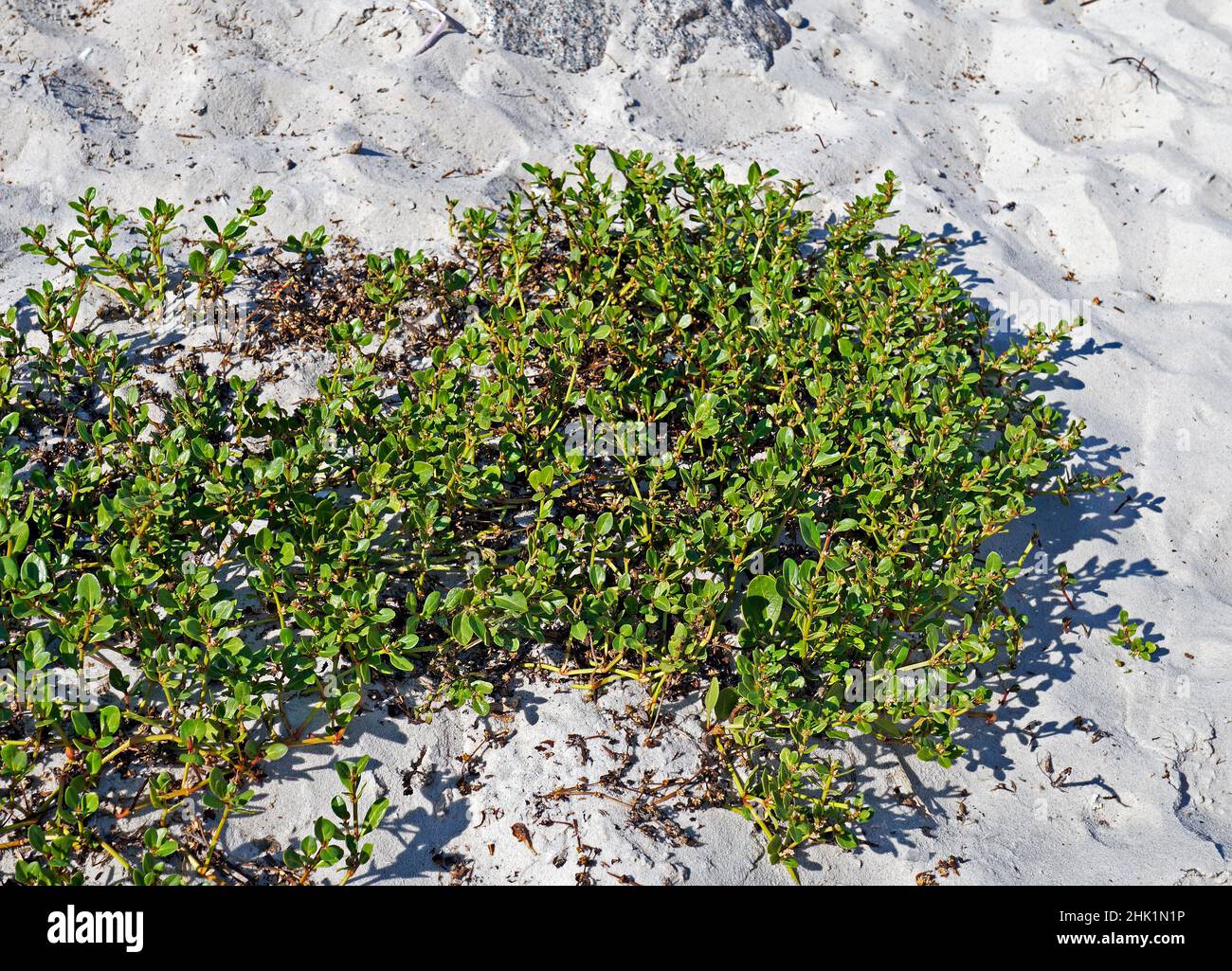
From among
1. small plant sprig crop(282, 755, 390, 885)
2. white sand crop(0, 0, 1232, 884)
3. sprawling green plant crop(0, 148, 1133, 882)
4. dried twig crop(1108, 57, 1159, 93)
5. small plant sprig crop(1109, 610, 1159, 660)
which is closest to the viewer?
small plant sprig crop(282, 755, 390, 885)

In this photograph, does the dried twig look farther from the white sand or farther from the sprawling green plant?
the sprawling green plant

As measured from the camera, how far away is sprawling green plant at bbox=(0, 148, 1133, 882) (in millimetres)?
2490

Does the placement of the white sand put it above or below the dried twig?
below

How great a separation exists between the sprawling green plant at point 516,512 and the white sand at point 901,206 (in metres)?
0.20

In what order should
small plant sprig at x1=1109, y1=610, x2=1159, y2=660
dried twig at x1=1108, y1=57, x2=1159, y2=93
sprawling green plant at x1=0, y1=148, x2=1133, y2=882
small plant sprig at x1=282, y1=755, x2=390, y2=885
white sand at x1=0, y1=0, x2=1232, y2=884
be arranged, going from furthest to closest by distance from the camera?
dried twig at x1=1108, y1=57, x2=1159, y2=93 < small plant sprig at x1=1109, y1=610, x2=1159, y2=660 < white sand at x1=0, y1=0, x2=1232, y2=884 < sprawling green plant at x1=0, y1=148, x2=1133, y2=882 < small plant sprig at x1=282, y1=755, x2=390, y2=885

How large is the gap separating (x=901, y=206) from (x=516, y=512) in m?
2.57

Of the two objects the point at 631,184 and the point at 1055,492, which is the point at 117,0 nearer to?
the point at 631,184

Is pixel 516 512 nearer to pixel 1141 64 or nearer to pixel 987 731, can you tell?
pixel 987 731

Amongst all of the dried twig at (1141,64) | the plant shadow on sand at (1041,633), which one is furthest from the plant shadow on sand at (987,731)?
the dried twig at (1141,64)

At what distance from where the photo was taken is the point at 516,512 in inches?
125

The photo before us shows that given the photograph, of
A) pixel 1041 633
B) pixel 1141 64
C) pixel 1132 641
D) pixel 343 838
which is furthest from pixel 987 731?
pixel 1141 64

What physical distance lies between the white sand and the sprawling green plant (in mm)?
199

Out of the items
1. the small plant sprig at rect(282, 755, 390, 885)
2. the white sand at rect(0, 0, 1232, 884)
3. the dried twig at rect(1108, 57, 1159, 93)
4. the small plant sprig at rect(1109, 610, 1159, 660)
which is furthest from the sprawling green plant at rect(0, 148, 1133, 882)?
the dried twig at rect(1108, 57, 1159, 93)

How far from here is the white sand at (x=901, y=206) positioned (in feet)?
8.50
